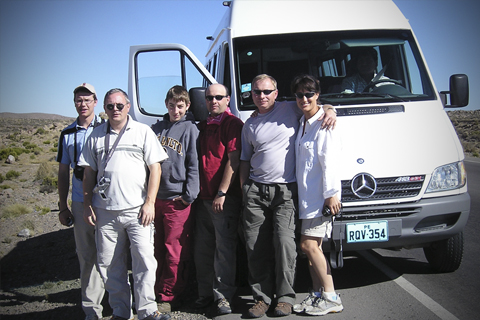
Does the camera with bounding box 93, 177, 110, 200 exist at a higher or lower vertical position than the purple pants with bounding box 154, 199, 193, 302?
higher

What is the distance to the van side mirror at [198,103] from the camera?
173 inches

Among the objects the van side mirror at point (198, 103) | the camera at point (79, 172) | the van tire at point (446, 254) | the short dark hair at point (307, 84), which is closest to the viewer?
the short dark hair at point (307, 84)

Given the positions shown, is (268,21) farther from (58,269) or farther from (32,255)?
(32,255)

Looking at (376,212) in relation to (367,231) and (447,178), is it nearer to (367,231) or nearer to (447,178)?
(367,231)

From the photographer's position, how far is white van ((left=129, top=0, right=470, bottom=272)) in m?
4.05

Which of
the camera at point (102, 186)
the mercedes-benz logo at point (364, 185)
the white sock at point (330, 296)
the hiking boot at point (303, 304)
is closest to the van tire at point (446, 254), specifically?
the mercedes-benz logo at point (364, 185)

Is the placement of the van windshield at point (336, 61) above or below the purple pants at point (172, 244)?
above

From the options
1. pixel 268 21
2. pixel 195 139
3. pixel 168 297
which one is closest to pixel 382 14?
pixel 268 21

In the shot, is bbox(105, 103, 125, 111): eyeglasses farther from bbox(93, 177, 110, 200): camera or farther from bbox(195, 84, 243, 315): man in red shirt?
bbox(195, 84, 243, 315): man in red shirt

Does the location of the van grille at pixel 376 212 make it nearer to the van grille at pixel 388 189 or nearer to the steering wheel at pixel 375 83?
the van grille at pixel 388 189

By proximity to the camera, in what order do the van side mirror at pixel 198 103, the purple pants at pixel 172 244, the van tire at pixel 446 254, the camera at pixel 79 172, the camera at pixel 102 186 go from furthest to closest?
1. the van tire at pixel 446 254
2. the van side mirror at pixel 198 103
3. the purple pants at pixel 172 244
4. the camera at pixel 79 172
5. the camera at pixel 102 186

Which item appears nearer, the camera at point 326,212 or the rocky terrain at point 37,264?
the camera at point 326,212

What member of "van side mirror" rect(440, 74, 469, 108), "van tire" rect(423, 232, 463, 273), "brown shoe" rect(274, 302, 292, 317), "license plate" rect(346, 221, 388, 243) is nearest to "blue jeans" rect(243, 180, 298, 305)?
"brown shoe" rect(274, 302, 292, 317)

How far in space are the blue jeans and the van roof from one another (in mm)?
2109
